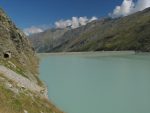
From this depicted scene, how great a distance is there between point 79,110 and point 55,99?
Result: 7.12 meters

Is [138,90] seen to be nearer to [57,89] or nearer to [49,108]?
[57,89]

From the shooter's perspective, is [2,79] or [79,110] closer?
[2,79]

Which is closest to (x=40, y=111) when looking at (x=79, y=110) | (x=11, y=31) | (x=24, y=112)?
(x=24, y=112)

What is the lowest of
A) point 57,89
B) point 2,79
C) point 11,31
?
point 57,89

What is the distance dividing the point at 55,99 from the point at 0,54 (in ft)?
35.9

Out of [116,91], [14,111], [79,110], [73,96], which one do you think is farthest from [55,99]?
[14,111]

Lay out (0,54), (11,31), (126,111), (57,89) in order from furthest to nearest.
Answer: (11,31) → (57,89) → (0,54) → (126,111)

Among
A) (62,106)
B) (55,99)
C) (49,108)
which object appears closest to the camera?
(49,108)

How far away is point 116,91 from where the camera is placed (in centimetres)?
4512

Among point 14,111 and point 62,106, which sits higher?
point 14,111

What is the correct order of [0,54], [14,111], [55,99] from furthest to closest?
1. [0,54]
2. [55,99]
3. [14,111]

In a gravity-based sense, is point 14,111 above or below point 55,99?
above

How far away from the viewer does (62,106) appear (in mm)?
34625

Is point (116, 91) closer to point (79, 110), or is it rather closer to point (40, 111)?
point (79, 110)
